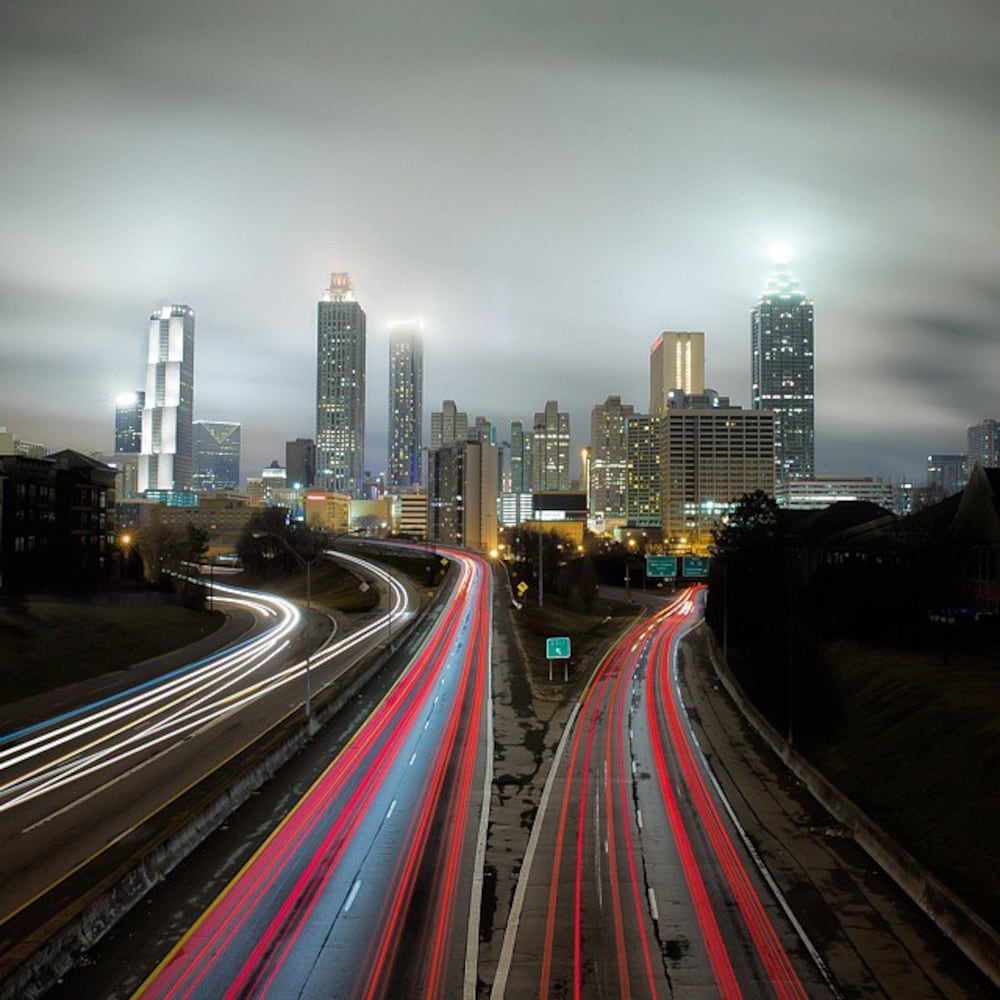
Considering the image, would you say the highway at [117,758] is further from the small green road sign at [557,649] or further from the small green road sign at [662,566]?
the small green road sign at [662,566]

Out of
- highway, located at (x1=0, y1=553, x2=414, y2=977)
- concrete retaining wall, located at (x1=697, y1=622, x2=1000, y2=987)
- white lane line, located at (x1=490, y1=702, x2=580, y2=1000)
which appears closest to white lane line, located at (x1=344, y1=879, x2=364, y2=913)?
white lane line, located at (x1=490, y1=702, x2=580, y2=1000)

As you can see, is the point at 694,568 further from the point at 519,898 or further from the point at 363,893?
the point at 363,893

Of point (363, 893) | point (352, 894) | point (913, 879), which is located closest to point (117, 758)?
point (352, 894)

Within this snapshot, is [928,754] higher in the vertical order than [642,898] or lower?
higher

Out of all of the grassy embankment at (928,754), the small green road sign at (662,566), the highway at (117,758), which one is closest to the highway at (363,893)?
the highway at (117,758)

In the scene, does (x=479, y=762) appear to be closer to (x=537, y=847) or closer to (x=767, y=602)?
(x=537, y=847)

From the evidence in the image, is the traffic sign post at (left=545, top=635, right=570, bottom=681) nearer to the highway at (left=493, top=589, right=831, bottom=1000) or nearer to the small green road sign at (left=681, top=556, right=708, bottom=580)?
the highway at (left=493, top=589, right=831, bottom=1000)

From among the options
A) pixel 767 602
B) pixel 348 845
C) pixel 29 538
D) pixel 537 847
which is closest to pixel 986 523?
pixel 767 602
